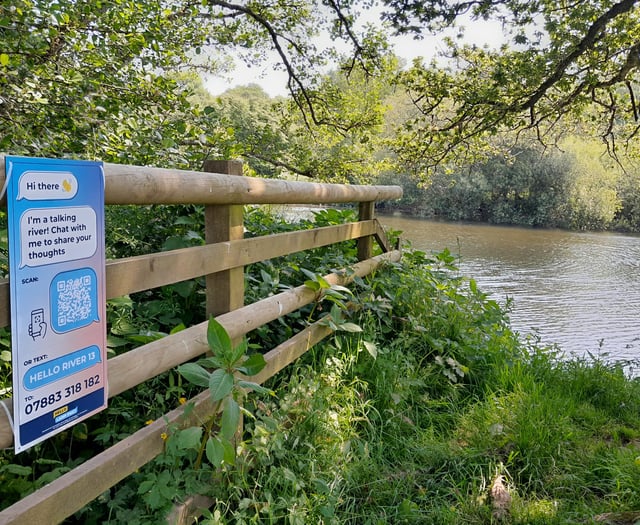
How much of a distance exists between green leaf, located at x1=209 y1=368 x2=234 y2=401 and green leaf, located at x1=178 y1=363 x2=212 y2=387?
3cm

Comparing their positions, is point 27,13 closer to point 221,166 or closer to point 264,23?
point 221,166

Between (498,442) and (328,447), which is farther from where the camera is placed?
(498,442)

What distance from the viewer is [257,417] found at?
231 cm

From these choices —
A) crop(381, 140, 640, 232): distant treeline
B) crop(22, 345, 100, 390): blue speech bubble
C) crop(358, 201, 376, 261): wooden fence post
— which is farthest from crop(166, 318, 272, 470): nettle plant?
crop(381, 140, 640, 232): distant treeline

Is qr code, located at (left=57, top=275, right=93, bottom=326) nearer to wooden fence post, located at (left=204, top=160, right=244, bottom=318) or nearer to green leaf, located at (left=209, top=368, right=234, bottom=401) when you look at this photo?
green leaf, located at (left=209, top=368, right=234, bottom=401)

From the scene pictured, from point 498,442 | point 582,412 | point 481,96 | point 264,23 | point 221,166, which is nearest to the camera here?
point 221,166

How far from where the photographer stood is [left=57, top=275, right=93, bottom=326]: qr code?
4.10 feet

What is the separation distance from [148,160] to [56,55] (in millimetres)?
1583

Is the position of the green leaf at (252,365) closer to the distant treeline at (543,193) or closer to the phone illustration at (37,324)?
the phone illustration at (37,324)

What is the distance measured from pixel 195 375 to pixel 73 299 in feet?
1.95

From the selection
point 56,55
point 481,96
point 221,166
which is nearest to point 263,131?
Result: point 481,96

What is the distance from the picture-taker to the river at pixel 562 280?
7.58 meters

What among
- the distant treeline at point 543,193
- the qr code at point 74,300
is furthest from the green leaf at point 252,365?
the distant treeline at point 543,193

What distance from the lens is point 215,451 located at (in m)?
1.69
